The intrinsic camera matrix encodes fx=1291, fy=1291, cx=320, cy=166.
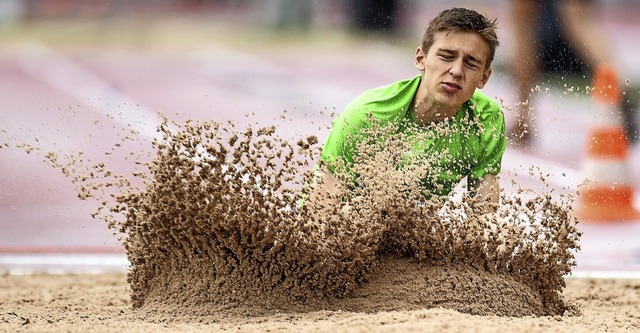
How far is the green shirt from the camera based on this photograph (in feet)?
17.5

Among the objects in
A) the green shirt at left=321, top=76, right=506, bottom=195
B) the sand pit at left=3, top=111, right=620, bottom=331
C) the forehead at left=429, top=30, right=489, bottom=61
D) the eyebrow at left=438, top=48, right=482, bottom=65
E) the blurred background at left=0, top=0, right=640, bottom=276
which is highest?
the blurred background at left=0, top=0, right=640, bottom=276

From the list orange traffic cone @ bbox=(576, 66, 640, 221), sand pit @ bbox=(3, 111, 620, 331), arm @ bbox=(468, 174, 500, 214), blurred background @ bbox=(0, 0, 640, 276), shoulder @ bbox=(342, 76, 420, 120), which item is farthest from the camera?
blurred background @ bbox=(0, 0, 640, 276)

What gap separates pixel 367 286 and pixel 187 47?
614 inches

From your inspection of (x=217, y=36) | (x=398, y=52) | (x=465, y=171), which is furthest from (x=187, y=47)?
(x=465, y=171)

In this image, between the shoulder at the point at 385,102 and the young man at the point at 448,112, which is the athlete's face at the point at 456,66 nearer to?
the young man at the point at 448,112

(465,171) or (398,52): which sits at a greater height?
(398,52)

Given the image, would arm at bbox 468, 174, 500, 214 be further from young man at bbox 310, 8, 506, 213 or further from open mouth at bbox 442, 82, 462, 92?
open mouth at bbox 442, 82, 462, 92

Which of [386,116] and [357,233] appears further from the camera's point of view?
[386,116]

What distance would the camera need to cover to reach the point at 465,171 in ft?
18.2

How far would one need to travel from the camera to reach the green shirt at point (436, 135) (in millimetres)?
5348

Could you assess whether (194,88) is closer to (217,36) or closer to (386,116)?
(217,36)

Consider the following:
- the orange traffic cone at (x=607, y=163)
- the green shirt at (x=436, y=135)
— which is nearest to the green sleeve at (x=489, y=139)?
the green shirt at (x=436, y=135)

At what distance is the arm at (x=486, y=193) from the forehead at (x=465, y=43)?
0.54 meters

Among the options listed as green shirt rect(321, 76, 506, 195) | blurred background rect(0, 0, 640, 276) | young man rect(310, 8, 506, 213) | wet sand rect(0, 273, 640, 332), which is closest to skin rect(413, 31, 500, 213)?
young man rect(310, 8, 506, 213)
